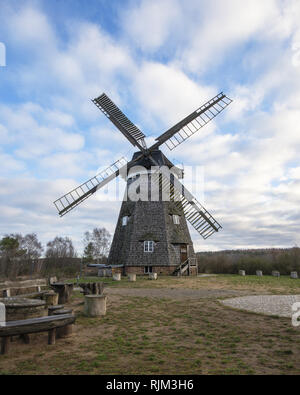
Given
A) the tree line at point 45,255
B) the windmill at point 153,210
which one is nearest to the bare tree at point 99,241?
the tree line at point 45,255

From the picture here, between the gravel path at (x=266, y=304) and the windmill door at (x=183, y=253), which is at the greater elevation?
the windmill door at (x=183, y=253)

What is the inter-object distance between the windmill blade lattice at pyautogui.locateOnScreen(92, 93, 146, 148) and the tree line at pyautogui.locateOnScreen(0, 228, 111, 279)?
9.87 meters

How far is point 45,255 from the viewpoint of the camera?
45.5 m

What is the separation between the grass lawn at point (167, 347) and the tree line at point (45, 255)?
13007 mm

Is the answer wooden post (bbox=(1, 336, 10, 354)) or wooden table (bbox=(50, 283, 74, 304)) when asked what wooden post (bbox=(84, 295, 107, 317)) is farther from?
wooden post (bbox=(1, 336, 10, 354))

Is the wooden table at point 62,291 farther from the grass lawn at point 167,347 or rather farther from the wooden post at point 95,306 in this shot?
the wooden post at point 95,306

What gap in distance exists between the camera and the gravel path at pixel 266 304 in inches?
316

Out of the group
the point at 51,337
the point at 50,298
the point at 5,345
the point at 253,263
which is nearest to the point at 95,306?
the point at 50,298

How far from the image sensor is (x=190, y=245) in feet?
72.3

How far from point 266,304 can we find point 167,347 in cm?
559

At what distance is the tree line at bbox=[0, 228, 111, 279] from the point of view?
2479 centimetres
